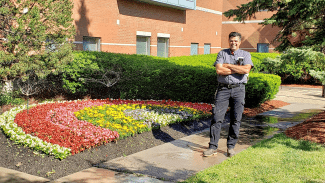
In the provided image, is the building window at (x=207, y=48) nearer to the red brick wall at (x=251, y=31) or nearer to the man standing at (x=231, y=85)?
the red brick wall at (x=251, y=31)

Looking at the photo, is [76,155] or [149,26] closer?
[76,155]

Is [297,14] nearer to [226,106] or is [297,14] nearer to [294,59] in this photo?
[294,59]

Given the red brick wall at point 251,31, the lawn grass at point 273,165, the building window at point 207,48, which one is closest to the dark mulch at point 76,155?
the lawn grass at point 273,165

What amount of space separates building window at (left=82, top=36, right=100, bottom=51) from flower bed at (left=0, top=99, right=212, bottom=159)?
8.46 metres

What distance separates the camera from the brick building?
1647 centimetres

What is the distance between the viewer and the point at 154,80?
33.9 feet

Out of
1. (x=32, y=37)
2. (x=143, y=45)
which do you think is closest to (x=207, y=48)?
(x=143, y=45)

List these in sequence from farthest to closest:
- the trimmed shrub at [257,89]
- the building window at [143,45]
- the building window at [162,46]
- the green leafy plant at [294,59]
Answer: the building window at [162,46], the building window at [143,45], the trimmed shrub at [257,89], the green leafy plant at [294,59]

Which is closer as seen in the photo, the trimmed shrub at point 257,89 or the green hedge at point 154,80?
the trimmed shrub at point 257,89

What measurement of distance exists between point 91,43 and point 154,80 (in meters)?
7.74

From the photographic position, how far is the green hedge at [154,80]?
→ 9.73 m

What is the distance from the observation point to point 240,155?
516cm

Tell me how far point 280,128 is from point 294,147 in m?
A: 1.84

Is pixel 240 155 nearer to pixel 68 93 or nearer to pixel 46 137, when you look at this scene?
pixel 46 137
